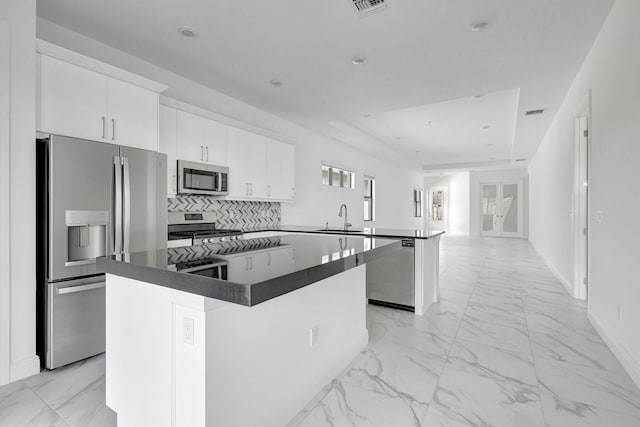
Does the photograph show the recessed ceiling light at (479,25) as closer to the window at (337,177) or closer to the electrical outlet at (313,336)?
the electrical outlet at (313,336)

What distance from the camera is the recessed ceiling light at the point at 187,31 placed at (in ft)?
8.83

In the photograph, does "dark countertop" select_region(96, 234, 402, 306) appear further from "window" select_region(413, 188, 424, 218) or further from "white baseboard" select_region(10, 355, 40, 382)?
"window" select_region(413, 188, 424, 218)

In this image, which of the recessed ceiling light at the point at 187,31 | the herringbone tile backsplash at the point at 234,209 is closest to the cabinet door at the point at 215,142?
the herringbone tile backsplash at the point at 234,209

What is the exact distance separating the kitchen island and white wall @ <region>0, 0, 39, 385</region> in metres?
1.12

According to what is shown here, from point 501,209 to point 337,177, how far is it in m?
8.79

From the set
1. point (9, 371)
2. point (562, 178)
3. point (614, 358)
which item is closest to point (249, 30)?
point (9, 371)

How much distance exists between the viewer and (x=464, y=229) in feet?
43.7

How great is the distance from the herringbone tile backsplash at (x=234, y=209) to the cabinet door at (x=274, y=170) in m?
0.35

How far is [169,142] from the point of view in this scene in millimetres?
3215

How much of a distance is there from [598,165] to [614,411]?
6.60 feet

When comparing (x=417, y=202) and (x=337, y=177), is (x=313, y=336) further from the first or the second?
(x=417, y=202)

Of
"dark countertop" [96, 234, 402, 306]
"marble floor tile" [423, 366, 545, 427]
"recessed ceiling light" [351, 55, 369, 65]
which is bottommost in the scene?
"marble floor tile" [423, 366, 545, 427]

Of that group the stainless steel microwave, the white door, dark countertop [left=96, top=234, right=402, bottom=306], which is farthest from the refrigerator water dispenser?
the white door

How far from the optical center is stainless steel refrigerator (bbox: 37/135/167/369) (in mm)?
2260
